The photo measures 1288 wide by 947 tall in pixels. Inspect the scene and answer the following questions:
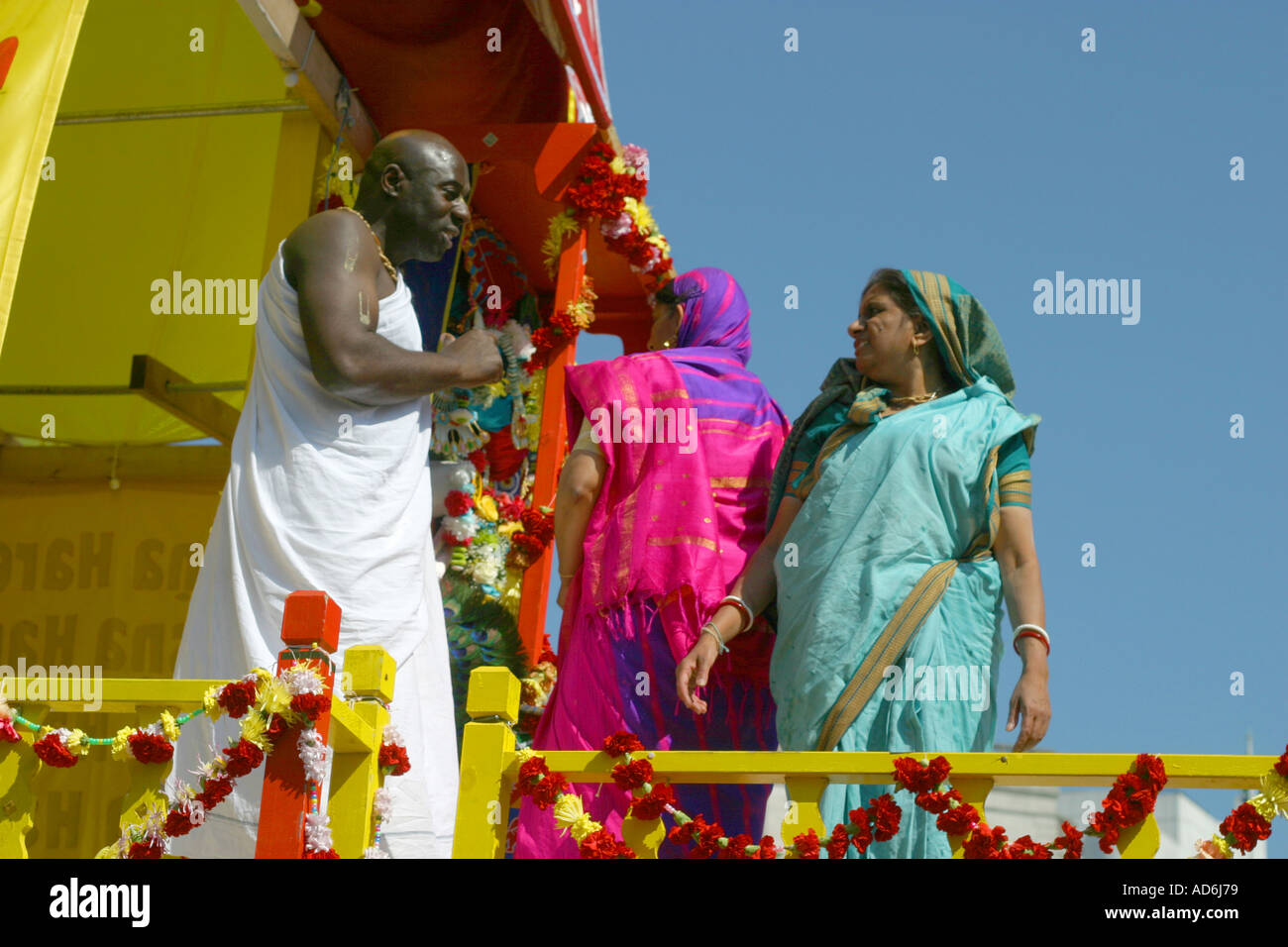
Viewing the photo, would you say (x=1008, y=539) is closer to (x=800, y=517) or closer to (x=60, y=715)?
(x=800, y=517)

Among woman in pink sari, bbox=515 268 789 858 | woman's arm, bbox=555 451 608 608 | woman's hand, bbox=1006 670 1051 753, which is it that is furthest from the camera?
woman's arm, bbox=555 451 608 608

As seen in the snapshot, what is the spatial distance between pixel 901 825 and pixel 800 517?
3.23ft

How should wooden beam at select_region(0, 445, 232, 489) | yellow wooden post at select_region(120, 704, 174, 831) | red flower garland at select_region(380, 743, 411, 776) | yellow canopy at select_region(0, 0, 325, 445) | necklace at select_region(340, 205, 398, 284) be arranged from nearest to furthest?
yellow wooden post at select_region(120, 704, 174, 831) < red flower garland at select_region(380, 743, 411, 776) < necklace at select_region(340, 205, 398, 284) < wooden beam at select_region(0, 445, 232, 489) < yellow canopy at select_region(0, 0, 325, 445)

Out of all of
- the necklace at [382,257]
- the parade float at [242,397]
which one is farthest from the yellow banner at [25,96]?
the necklace at [382,257]

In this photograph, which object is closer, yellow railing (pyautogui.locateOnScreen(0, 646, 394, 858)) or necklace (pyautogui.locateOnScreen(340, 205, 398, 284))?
yellow railing (pyautogui.locateOnScreen(0, 646, 394, 858))

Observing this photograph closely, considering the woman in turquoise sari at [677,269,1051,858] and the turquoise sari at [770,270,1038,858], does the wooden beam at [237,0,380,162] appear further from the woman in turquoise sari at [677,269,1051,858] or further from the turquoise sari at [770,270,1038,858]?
the turquoise sari at [770,270,1038,858]

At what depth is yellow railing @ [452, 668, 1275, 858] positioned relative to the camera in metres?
3.29

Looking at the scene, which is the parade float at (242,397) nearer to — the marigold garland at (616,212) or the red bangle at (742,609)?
the marigold garland at (616,212)

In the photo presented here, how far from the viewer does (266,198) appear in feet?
25.6

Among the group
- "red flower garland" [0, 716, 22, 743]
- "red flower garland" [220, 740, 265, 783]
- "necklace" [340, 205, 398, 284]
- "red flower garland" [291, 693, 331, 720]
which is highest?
"necklace" [340, 205, 398, 284]

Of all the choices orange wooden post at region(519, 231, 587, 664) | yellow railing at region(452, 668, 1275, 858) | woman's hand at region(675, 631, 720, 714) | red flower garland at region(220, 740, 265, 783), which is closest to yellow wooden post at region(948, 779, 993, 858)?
yellow railing at region(452, 668, 1275, 858)

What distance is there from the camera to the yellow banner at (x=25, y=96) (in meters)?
3.97

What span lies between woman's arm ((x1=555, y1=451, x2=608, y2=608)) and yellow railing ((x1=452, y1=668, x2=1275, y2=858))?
161 cm

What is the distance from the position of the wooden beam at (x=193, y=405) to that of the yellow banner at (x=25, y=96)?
301 centimetres
